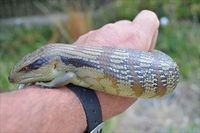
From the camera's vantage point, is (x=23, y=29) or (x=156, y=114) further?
(x=23, y=29)

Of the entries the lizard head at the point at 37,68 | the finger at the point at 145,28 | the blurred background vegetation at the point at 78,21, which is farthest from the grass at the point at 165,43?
the lizard head at the point at 37,68

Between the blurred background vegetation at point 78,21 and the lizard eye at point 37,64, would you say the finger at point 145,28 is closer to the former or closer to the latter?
the lizard eye at point 37,64

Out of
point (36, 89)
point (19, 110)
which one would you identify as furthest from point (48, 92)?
point (19, 110)

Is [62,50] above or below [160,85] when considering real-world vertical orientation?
above

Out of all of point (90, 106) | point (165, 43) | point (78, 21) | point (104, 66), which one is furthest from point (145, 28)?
point (78, 21)

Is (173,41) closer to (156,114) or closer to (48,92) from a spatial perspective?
(156,114)

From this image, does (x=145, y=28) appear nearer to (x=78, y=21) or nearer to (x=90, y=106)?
(x=90, y=106)
